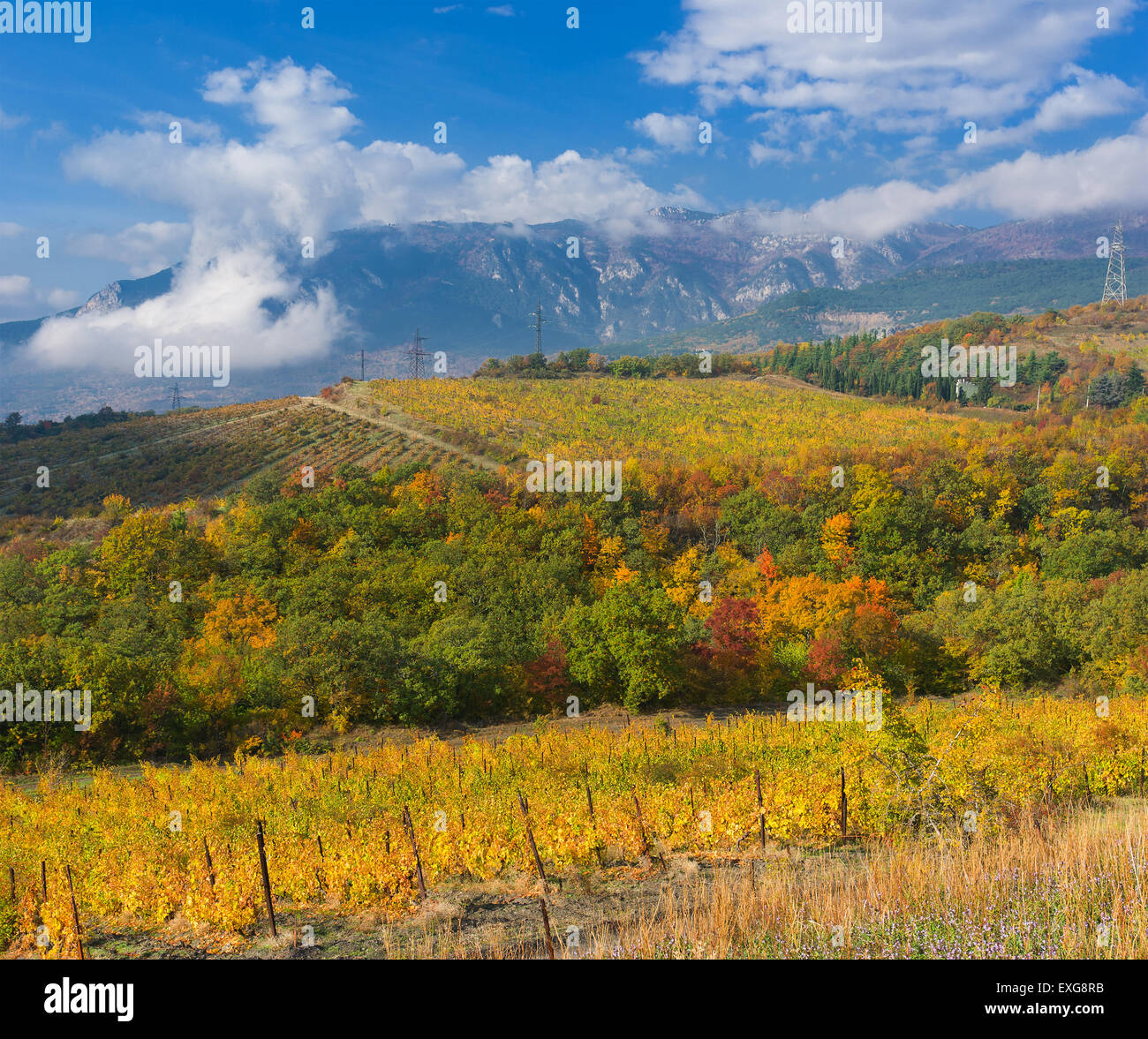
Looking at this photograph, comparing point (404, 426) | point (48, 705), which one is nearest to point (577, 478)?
point (404, 426)

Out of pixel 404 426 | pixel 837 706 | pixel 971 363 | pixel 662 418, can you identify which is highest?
pixel 971 363

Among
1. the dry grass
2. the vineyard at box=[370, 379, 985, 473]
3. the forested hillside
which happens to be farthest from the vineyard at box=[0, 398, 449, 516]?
the dry grass

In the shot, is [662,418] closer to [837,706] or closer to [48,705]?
[837,706]

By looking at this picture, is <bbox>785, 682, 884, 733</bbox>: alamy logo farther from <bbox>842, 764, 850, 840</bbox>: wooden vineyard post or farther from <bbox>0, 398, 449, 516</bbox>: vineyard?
<bbox>0, 398, 449, 516</bbox>: vineyard

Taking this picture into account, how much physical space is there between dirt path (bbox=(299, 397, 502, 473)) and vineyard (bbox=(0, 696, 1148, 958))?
49.2 meters

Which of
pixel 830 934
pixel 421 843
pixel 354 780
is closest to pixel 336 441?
pixel 354 780

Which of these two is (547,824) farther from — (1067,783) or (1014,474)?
(1014,474)

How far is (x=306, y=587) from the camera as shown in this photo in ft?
141

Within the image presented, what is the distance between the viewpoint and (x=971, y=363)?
13162cm

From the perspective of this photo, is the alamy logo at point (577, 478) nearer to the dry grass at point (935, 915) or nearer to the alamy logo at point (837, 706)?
the alamy logo at point (837, 706)

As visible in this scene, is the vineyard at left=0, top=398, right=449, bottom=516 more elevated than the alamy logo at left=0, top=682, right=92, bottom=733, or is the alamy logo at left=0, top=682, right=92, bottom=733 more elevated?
the vineyard at left=0, top=398, right=449, bottom=516

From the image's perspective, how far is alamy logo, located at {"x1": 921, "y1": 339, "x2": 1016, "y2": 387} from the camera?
124 meters
